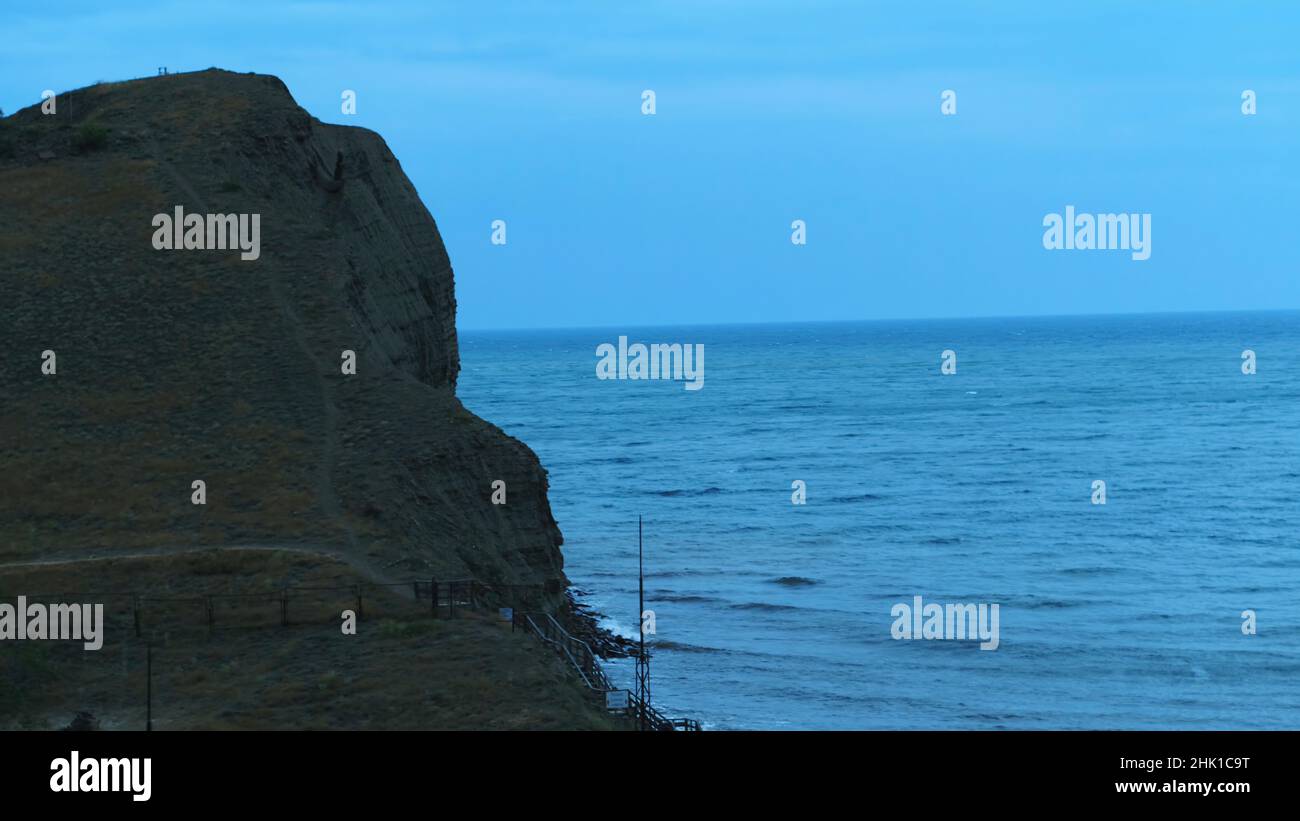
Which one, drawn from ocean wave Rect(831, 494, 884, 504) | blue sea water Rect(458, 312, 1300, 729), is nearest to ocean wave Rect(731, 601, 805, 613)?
blue sea water Rect(458, 312, 1300, 729)

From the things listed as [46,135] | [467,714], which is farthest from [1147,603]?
[46,135]

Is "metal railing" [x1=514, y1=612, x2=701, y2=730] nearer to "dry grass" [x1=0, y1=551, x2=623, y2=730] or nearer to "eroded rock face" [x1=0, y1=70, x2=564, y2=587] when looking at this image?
"dry grass" [x1=0, y1=551, x2=623, y2=730]

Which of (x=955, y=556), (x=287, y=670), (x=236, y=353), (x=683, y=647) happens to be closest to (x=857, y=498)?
(x=955, y=556)

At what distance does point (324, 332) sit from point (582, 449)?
7274 centimetres

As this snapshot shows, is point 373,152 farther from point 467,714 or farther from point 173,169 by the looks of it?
point 467,714

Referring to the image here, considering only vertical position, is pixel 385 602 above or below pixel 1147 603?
above

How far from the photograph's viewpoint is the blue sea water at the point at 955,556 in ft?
142

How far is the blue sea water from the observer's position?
43.3 m

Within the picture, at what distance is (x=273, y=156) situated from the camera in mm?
57344

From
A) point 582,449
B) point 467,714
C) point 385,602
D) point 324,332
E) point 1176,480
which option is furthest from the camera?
Answer: point 582,449

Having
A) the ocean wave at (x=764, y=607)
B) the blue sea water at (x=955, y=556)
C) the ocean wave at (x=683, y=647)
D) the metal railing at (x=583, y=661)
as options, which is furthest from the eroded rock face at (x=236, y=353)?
the ocean wave at (x=764, y=607)

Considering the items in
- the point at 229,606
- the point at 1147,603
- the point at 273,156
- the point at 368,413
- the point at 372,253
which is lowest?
the point at 1147,603

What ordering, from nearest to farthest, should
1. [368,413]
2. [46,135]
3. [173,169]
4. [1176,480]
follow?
[368,413], [173,169], [46,135], [1176,480]

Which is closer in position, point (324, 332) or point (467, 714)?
point (467, 714)
